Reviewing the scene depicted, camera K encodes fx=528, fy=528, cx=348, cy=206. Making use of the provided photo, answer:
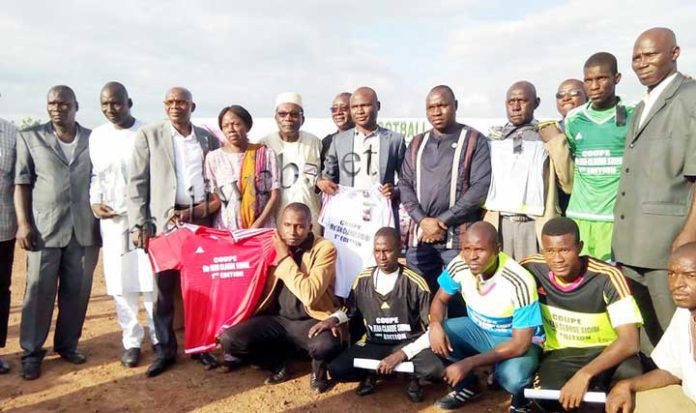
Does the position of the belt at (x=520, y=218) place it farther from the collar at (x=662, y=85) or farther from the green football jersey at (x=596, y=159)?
the collar at (x=662, y=85)

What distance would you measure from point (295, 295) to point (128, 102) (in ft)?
8.34

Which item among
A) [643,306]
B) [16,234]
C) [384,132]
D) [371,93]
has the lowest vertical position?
[643,306]

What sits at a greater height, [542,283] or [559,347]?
[542,283]

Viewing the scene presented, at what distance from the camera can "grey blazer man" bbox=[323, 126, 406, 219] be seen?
5121 mm

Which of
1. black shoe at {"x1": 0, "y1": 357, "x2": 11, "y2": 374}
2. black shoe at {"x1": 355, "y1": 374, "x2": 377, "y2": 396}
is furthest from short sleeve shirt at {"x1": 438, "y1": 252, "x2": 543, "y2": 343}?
black shoe at {"x1": 0, "y1": 357, "x2": 11, "y2": 374}

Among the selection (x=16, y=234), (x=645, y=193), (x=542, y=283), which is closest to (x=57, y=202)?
(x=16, y=234)

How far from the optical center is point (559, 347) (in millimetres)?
3908

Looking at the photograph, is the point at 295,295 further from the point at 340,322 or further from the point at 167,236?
the point at 167,236

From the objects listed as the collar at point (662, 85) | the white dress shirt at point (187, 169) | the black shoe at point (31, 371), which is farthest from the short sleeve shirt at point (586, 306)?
the black shoe at point (31, 371)

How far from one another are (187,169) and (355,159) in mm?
1600

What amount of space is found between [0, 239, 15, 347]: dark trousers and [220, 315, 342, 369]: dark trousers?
2.25 metres

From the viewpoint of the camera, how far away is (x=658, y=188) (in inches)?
140

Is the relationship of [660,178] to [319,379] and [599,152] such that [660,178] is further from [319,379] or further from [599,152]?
[319,379]

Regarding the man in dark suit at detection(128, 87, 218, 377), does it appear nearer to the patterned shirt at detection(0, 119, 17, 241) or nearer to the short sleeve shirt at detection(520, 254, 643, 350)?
the patterned shirt at detection(0, 119, 17, 241)
